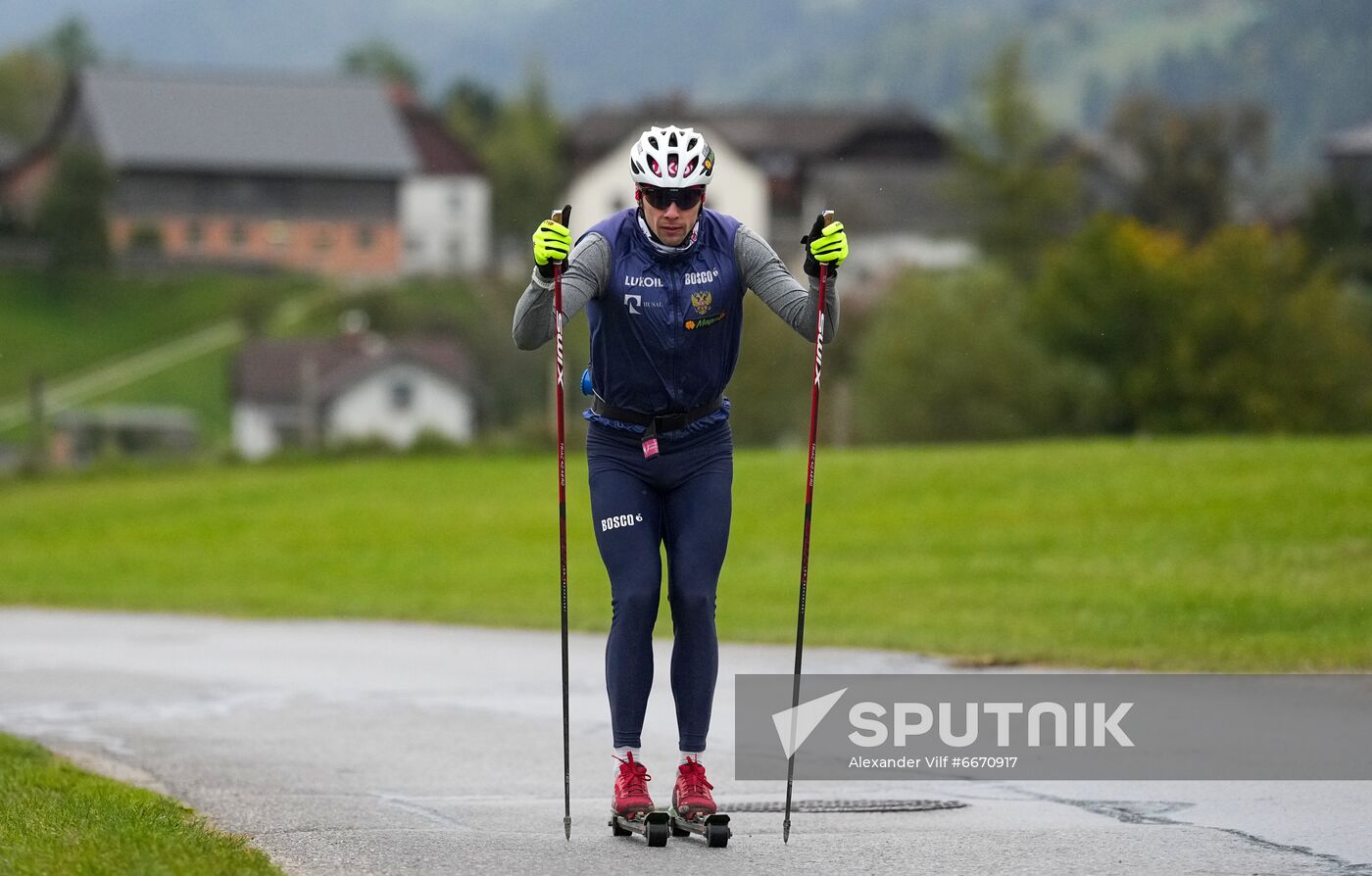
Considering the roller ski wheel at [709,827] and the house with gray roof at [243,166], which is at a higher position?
the house with gray roof at [243,166]

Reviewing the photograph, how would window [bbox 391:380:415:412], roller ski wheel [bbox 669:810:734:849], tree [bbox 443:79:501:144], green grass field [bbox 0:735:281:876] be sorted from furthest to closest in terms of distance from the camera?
tree [bbox 443:79:501:144] < window [bbox 391:380:415:412] < roller ski wheel [bbox 669:810:734:849] < green grass field [bbox 0:735:281:876]

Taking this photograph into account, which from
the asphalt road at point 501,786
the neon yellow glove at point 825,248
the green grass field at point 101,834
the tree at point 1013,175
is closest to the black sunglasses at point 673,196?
the neon yellow glove at point 825,248

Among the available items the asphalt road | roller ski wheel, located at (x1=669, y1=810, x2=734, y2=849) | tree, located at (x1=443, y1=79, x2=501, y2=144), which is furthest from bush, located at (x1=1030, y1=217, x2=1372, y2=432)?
tree, located at (x1=443, y1=79, x2=501, y2=144)

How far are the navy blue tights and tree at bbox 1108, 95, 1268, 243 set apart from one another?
333 feet

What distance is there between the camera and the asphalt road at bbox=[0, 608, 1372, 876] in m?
7.38

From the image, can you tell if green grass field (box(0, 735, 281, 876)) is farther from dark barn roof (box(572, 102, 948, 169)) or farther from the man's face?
dark barn roof (box(572, 102, 948, 169))

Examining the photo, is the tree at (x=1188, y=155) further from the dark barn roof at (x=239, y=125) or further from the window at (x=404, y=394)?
the dark barn roof at (x=239, y=125)

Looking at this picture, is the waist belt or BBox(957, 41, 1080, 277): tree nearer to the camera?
the waist belt

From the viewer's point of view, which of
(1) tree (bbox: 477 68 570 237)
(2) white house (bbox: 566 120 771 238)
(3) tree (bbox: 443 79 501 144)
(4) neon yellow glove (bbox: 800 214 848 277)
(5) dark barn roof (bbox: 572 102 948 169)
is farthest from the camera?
(3) tree (bbox: 443 79 501 144)

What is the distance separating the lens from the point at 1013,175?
3976 inches

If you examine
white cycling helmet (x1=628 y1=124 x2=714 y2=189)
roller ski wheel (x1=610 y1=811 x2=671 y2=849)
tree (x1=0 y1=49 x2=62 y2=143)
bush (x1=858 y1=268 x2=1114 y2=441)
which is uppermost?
tree (x1=0 y1=49 x2=62 y2=143)

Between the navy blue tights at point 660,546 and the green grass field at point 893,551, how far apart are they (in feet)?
19.6

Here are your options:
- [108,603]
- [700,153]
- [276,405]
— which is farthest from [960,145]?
[700,153]

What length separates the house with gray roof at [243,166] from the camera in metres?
120
